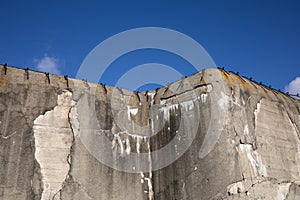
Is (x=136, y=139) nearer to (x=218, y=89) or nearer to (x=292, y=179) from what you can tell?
(x=218, y=89)

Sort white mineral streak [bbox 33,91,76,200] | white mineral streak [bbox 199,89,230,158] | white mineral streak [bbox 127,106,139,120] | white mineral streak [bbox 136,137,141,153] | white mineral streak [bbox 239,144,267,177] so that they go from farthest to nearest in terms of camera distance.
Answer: white mineral streak [bbox 127,106,139,120]
white mineral streak [bbox 136,137,141,153]
white mineral streak [bbox 199,89,230,158]
white mineral streak [bbox 239,144,267,177]
white mineral streak [bbox 33,91,76,200]

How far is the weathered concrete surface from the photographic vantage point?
5.36 meters

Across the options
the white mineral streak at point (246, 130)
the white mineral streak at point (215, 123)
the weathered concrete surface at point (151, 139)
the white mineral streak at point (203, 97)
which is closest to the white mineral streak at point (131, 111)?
the weathered concrete surface at point (151, 139)

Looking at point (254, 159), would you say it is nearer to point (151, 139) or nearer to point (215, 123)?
point (215, 123)

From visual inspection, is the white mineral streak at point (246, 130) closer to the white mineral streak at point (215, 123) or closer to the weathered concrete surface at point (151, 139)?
the weathered concrete surface at point (151, 139)

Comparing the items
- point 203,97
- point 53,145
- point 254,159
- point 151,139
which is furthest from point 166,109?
point 53,145

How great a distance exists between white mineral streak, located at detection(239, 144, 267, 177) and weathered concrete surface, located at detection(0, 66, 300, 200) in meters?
0.02

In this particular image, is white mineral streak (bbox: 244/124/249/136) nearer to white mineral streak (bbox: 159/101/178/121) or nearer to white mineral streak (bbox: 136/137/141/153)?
white mineral streak (bbox: 159/101/178/121)

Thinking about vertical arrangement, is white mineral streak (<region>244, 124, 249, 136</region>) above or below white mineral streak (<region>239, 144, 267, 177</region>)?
above

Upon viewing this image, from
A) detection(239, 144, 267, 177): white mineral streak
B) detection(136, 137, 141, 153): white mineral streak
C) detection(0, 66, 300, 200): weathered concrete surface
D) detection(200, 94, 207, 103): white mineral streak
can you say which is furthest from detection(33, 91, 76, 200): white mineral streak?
detection(239, 144, 267, 177): white mineral streak

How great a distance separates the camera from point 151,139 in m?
6.71

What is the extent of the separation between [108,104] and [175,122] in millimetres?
1335

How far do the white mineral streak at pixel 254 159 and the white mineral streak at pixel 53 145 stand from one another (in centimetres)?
291

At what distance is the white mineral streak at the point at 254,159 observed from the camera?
5.56 metres
